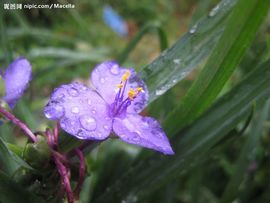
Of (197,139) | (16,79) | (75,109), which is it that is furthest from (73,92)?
(197,139)

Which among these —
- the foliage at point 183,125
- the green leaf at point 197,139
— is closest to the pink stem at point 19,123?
the foliage at point 183,125

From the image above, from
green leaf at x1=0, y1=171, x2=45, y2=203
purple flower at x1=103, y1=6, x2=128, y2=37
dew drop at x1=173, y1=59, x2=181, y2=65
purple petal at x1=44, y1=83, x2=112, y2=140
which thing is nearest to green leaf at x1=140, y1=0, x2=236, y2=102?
dew drop at x1=173, y1=59, x2=181, y2=65

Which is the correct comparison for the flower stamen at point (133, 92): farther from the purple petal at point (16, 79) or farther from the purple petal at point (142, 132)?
the purple petal at point (16, 79)

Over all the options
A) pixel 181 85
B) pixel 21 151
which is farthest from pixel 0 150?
pixel 181 85

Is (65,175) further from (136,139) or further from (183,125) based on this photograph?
(183,125)

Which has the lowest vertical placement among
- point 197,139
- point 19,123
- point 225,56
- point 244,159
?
point 244,159

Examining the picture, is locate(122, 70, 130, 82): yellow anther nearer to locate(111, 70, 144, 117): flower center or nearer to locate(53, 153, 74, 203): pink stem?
locate(111, 70, 144, 117): flower center

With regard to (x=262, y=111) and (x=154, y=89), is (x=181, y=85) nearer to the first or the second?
(x=262, y=111)
